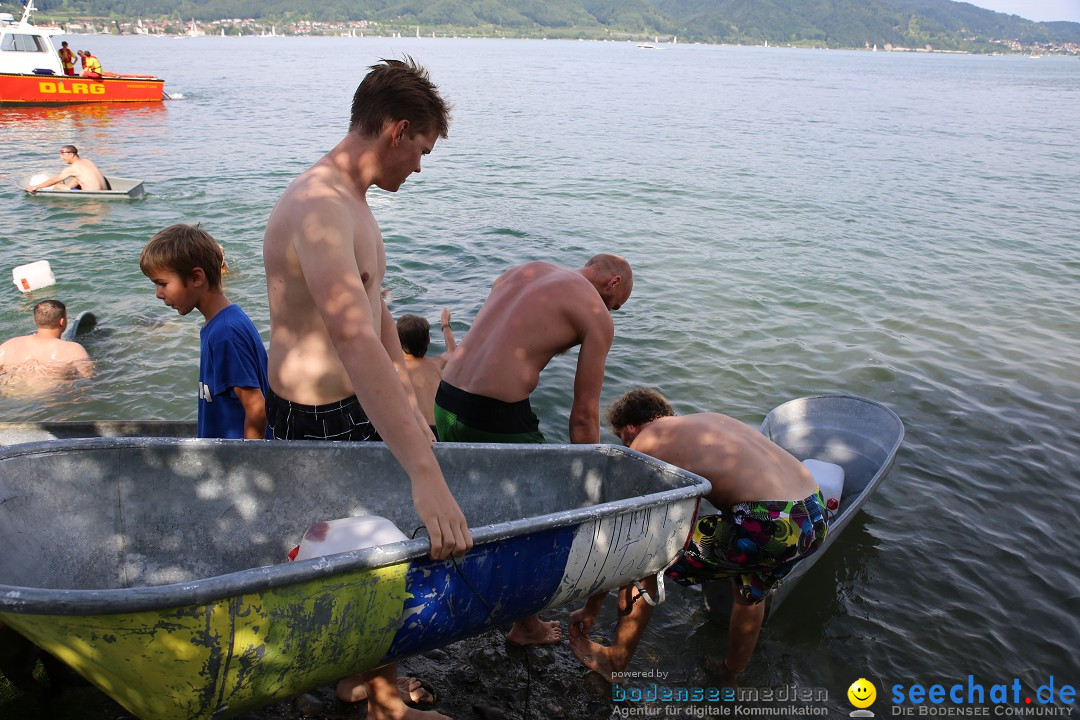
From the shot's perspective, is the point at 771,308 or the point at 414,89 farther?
the point at 771,308

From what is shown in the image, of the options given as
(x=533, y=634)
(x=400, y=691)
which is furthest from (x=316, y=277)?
(x=533, y=634)

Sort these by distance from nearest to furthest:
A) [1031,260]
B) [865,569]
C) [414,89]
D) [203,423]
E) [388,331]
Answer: [414,89] → [388,331] → [203,423] → [865,569] → [1031,260]

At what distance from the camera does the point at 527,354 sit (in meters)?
3.87

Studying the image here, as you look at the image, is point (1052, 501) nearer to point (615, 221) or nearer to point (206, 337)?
point (206, 337)

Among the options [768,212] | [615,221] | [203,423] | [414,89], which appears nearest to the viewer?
[414,89]

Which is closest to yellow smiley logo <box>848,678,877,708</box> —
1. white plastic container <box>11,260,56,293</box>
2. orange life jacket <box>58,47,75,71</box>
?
white plastic container <box>11,260,56,293</box>

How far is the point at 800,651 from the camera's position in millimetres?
4277

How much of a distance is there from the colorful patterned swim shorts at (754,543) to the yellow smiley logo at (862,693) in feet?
2.72

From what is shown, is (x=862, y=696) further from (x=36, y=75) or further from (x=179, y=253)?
(x=36, y=75)

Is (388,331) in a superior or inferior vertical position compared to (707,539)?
superior

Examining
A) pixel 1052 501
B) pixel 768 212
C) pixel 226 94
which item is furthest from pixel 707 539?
pixel 226 94

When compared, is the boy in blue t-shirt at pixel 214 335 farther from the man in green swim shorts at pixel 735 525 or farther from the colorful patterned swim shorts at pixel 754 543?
the colorful patterned swim shorts at pixel 754 543

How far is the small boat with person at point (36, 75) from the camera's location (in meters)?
24.1

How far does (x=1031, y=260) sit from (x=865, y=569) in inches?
409
